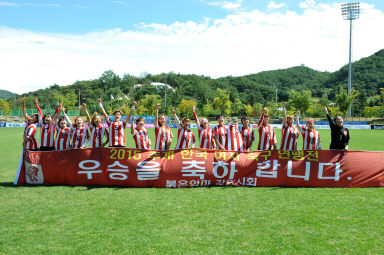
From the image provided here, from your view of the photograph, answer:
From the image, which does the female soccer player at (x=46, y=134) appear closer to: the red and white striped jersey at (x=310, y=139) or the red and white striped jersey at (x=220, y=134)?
the red and white striped jersey at (x=220, y=134)

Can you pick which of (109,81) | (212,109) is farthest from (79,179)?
(109,81)

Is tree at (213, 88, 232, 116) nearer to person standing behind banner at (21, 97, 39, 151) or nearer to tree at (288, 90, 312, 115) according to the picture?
tree at (288, 90, 312, 115)

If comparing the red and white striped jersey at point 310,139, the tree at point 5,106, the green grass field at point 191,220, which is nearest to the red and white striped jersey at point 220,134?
the green grass field at point 191,220

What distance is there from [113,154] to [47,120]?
2.33 metres

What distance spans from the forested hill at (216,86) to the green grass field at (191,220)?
220 ft

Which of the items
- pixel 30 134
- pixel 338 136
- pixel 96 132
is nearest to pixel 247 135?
pixel 338 136

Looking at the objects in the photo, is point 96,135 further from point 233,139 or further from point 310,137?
point 310,137

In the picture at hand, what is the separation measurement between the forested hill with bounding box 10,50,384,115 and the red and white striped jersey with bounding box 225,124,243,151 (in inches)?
2573

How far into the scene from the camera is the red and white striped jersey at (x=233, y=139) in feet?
26.4

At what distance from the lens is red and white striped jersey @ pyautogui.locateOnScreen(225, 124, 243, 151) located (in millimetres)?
8055

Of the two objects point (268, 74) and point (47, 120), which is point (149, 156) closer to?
point (47, 120)

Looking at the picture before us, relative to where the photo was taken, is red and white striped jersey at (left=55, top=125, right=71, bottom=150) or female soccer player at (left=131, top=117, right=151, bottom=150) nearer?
female soccer player at (left=131, top=117, right=151, bottom=150)

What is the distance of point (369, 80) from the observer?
96000mm

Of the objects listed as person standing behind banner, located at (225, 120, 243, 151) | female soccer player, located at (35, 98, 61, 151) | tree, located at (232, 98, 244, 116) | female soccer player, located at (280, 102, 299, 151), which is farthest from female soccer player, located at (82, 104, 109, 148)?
tree, located at (232, 98, 244, 116)
